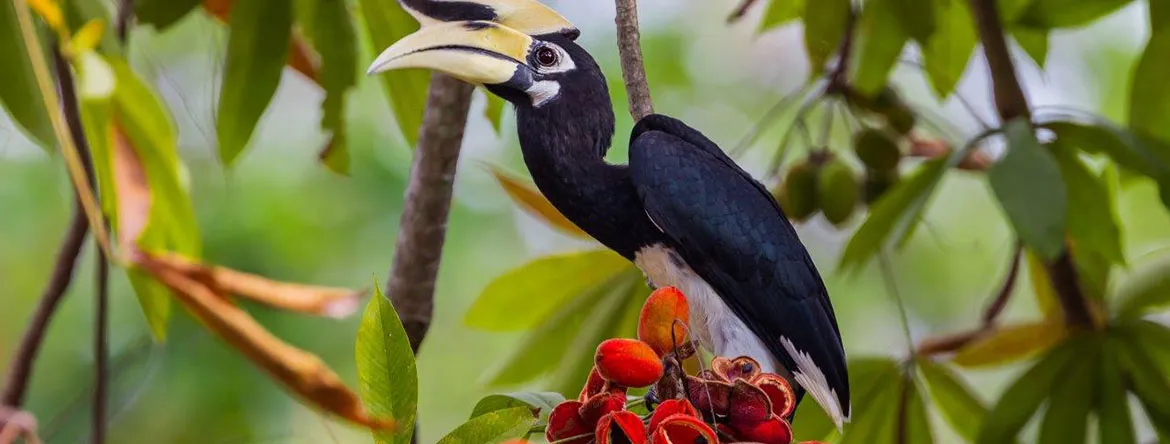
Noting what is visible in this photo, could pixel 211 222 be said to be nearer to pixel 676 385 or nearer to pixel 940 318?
pixel 940 318

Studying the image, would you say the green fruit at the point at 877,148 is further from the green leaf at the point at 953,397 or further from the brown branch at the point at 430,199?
the brown branch at the point at 430,199

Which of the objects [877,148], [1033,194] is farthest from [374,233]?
[1033,194]

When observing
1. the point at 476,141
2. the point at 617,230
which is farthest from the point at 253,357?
the point at 476,141

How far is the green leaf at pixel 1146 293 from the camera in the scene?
1.13 meters

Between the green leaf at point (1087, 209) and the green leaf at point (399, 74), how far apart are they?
0.48m

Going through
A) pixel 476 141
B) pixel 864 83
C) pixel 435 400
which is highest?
pixel 864 83

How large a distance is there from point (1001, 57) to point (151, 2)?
643 mm

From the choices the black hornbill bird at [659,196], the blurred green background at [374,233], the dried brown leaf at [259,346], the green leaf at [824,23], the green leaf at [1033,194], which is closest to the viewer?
the dried brown leaf at [259,346]

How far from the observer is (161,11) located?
3.20 feet

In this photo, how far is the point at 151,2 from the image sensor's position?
97 cm

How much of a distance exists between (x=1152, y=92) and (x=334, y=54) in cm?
62

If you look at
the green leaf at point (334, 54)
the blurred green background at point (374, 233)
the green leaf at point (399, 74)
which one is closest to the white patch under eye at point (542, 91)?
the green leaf at point (399, 74)

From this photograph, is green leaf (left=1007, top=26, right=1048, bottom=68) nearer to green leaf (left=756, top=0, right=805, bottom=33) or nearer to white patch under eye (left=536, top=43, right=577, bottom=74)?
green leaf (left=756, top=0, right=805, bottom=33)

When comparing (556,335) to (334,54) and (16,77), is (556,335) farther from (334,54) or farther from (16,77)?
(16,77)
